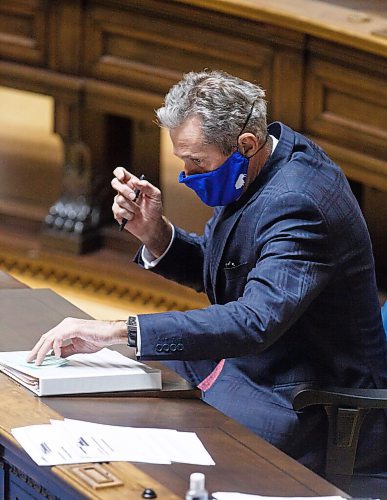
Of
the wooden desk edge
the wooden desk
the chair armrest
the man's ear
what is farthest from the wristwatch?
the wooden desk edge

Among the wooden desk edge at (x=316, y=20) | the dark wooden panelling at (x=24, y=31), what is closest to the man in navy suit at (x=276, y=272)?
the wooden desk edge at (x=316, y=20)

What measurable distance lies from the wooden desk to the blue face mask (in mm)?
533

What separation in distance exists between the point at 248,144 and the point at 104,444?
89 cm

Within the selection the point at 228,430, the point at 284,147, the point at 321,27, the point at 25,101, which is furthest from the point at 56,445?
the point at 25,101

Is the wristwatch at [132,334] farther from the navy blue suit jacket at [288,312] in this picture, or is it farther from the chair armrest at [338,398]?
the chair armrest at [338,398]

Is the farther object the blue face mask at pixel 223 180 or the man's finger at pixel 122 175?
the man's finger at pixel 122 175

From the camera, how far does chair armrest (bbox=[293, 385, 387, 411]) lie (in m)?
3.18

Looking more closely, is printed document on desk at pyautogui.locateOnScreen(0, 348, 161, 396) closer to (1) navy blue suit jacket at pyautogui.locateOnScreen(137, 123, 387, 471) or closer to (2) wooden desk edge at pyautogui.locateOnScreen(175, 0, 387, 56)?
(1) navy blue suit jacket at pyautogui.locateOnScreen(137, 123, 387, 471)

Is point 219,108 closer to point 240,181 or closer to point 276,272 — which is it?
point 240,181

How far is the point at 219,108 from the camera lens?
3277 mm

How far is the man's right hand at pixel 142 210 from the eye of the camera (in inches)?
140

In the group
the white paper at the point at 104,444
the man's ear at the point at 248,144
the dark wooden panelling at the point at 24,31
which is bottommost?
the dark wooden panelling at the point at 24,31

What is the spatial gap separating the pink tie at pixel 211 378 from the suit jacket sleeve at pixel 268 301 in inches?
13.9

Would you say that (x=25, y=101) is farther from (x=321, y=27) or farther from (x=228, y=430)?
(x=228, y=430)
